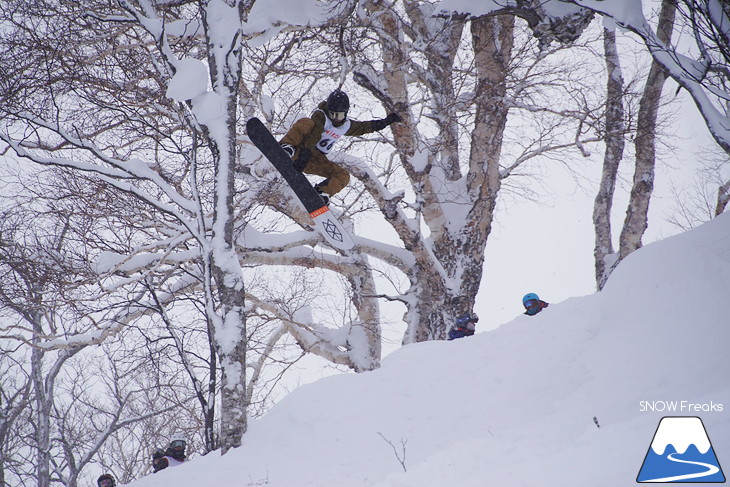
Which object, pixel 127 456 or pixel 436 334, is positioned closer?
pixel 436 334

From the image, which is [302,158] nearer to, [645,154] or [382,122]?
[382,122]

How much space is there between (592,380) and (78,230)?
594 centimetres

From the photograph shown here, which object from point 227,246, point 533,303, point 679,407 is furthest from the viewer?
point 533,303

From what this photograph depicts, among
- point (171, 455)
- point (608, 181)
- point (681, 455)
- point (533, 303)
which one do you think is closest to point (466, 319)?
point (533, 303)

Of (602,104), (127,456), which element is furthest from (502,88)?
(127,456)

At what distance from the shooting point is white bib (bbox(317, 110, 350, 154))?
5.01 metres

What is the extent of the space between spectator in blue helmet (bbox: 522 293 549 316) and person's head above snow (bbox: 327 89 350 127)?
3.71 m

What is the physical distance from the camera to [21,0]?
4719 mm

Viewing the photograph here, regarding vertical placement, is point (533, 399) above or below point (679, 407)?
above

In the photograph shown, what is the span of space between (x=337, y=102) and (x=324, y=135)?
40 cm

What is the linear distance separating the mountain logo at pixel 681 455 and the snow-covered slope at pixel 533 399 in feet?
0.16

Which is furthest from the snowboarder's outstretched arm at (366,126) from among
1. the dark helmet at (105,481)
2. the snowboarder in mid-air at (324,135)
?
the dark helmet at (105,481)

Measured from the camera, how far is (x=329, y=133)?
5086 millimetres

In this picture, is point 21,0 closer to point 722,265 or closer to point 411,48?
point 411,48
